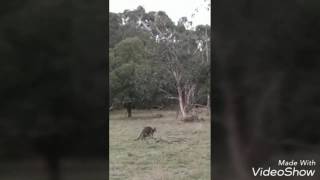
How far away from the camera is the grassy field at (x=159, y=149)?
2.66 m

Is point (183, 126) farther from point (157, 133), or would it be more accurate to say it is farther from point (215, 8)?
point (215, 8)

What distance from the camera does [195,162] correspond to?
2695 mm

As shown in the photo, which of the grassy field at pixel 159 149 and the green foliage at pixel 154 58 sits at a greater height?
the green foliage at pixel 154 58

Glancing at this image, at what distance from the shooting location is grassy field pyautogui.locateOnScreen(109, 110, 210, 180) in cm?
266

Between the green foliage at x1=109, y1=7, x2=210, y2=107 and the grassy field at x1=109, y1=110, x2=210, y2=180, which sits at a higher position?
the green foliage at x1=109, y1=7, x2=210, y2=107

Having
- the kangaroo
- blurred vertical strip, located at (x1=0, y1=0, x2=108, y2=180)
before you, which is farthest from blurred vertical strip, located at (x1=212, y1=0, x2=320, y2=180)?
blurred vertical strip, located at (x1=0, y1=0, x2=108, y2=180)

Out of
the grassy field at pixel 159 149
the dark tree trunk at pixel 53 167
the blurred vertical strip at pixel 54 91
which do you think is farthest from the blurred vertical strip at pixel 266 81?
the dark tree trunk at pixel 53 167

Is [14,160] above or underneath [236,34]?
underneath

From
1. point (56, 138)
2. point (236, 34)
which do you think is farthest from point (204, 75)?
point (56, 138)

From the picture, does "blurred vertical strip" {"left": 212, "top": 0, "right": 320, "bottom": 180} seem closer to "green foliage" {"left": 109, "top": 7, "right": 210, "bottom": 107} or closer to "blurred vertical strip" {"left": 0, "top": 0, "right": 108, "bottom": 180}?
"green foliage" {"left": 109, "top": 7, "right": 210, "bottom": 107}

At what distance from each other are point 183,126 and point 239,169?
428 millimetres

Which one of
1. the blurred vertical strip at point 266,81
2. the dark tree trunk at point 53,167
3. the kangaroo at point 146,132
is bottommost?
the dark tree trunk at point 53,167

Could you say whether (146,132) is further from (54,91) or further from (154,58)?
(54,91)

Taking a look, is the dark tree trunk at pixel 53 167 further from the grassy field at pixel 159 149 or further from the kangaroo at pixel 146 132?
the kangaroo at pixel 146 132
